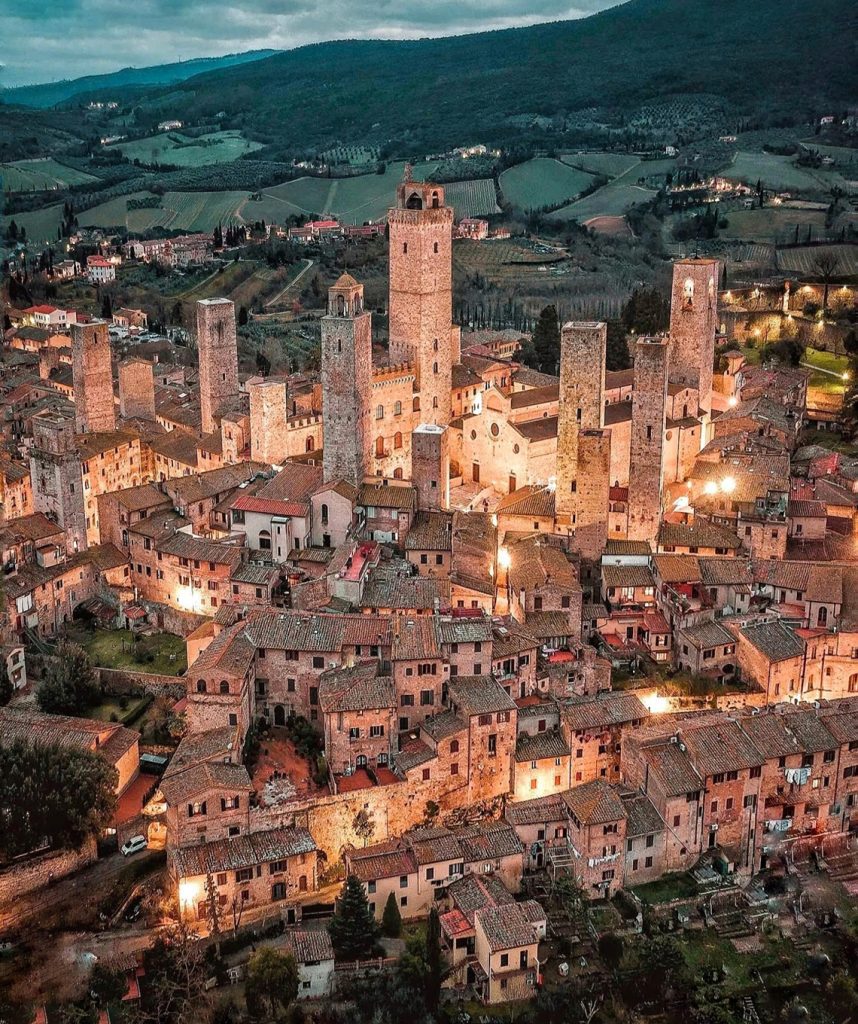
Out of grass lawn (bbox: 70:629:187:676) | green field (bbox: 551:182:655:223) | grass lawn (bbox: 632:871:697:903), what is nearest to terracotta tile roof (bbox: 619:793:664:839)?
grass lawn (bbox: 632:871:697:903)

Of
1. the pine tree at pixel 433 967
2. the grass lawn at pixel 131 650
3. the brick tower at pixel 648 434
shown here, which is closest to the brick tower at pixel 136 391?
the grass lawn at pixel 131 650

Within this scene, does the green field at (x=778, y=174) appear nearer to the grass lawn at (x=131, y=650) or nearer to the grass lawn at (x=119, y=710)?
the grass lawn at (x=131, y=650)

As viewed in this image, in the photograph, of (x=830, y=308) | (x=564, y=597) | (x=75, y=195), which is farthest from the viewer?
(x=75, y=195)

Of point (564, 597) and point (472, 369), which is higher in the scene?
point (472, 369)

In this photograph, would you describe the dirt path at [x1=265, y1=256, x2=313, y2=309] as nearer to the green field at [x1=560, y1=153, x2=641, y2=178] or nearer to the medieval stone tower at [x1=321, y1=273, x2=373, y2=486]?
the green field at [x1=560, y1=153, x2=641, y2=178]

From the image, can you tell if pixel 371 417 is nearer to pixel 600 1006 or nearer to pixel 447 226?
pixel 447 226

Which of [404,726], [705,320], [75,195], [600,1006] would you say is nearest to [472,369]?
[705,320]
